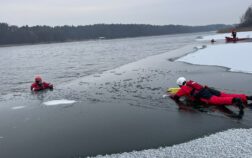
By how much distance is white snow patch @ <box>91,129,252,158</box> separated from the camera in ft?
18.4

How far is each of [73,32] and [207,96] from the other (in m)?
128

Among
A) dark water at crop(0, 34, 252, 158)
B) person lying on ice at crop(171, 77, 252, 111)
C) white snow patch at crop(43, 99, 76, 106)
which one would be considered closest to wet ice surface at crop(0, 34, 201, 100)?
white snow patch at crop(43, 99, 76, 106)

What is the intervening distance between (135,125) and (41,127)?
8.36 feet

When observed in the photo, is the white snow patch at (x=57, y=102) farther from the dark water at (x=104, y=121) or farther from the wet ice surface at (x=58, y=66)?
the wet ice surface at (x=58, y=66)


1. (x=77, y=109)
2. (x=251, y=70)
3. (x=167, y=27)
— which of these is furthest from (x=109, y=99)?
(x=167, y=27)

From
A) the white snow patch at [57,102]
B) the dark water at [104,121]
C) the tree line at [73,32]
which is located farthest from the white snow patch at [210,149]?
the tree line at [73,32]

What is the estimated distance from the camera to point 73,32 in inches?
5246

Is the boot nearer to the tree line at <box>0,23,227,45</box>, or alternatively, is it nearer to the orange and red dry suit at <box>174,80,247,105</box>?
the orange and red dry suit at <box>174,80,247,105</box>

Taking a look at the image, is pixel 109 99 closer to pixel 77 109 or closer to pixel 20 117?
pixel 77 109

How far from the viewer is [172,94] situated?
10.5 meters

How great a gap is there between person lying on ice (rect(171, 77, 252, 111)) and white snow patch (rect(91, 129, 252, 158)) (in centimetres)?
202

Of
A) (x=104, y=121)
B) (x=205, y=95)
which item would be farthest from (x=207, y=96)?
(x=104, y=121)

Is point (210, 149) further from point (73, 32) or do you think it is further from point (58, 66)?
point (73, 32)

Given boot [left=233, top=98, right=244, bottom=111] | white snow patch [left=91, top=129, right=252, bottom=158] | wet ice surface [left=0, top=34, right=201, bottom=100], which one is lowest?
wet ice surface [left=0, top=34, right=201, bottom=100]
